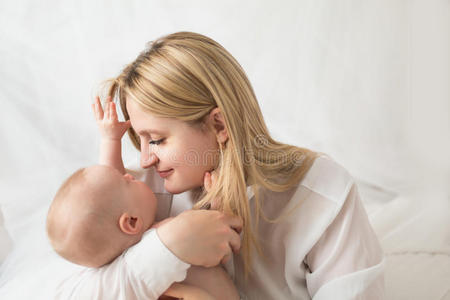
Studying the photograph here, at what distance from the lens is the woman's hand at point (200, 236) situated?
40.6 inches

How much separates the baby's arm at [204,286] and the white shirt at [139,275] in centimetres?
4

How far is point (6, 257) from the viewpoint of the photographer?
157 cm

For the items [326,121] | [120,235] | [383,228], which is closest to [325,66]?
[326,121]

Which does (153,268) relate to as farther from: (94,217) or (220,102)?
(220,102)

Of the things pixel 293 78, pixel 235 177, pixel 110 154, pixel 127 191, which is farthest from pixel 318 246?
pixel 293 78

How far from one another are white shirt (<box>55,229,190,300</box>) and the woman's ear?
0.94 ft

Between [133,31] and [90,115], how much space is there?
0.42 m

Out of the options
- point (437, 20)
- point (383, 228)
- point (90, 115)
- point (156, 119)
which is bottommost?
point (383, 228)

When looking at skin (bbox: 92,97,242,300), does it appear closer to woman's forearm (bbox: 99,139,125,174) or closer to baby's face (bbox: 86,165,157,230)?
baby's face (bbox: 86,165,157,230)

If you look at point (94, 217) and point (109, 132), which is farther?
point (109, 132)

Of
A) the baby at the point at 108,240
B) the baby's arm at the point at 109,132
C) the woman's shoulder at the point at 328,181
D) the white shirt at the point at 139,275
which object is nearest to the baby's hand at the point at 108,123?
the baby's arm at the point at 109,132

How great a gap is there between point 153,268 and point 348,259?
473mm

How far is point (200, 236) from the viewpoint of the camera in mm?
1057

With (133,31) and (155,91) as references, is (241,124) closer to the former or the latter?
(155,91)
